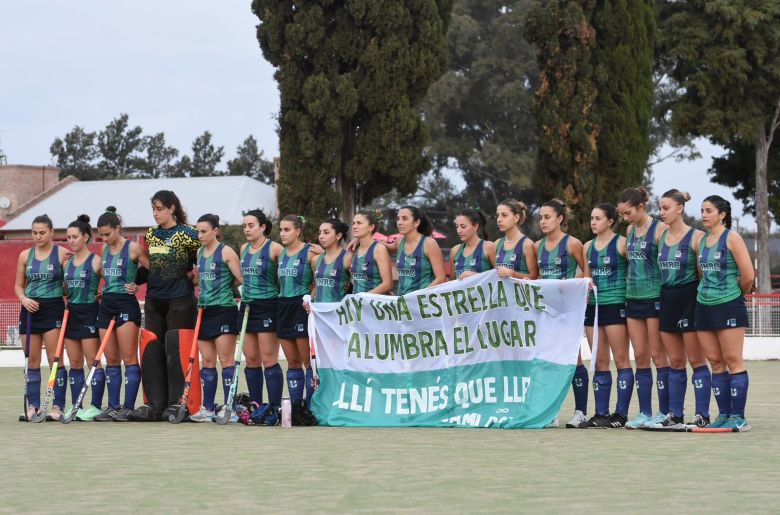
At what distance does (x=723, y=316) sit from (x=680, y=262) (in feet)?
1.75

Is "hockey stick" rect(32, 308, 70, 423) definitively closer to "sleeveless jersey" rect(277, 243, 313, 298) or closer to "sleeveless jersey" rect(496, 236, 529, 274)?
"sleeveless jersey" rect(277, 243, 313, 298)

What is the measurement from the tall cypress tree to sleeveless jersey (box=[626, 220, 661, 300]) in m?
22.8

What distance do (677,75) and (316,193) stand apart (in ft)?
39.8

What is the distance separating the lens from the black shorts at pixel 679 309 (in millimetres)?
9242

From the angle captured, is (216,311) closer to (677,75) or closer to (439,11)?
(439,11)

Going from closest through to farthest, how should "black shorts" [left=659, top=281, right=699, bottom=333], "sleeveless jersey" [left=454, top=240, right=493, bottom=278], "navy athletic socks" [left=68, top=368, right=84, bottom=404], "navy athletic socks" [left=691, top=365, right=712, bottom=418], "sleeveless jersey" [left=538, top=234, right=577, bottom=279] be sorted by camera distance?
"black shorts" [left=659, top=281, right=699, bottom=333], "navy athletic socks" [left=691, top=365, right=712, bottom=418], "sleeveless jersey" [left=538, top=234, right=577, bottom=279], "sleeveless jersey" [left=454, top=240, right=493, bottom=278], "navy athletic socks" [left=68, top=368, right=84, bottom=404]

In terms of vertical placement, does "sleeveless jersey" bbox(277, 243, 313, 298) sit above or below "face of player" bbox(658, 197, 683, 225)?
below

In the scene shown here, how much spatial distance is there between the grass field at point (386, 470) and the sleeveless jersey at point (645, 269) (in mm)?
1078

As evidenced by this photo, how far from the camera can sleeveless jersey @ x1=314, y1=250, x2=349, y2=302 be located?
10.6 meters

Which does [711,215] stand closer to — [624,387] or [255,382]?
[624,387]

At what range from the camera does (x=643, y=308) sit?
31.3ft

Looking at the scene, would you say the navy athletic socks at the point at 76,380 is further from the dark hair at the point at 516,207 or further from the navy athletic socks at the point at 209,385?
the dark hair at the point at 516,207

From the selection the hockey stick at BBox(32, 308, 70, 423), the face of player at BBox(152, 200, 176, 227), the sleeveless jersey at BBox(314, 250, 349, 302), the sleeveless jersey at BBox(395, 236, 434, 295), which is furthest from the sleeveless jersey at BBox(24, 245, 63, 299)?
the sleeveless jersey at BBox(395, 236, 434, 295)

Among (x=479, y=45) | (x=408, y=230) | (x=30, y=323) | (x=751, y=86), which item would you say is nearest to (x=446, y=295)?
(x=408, y=230)
